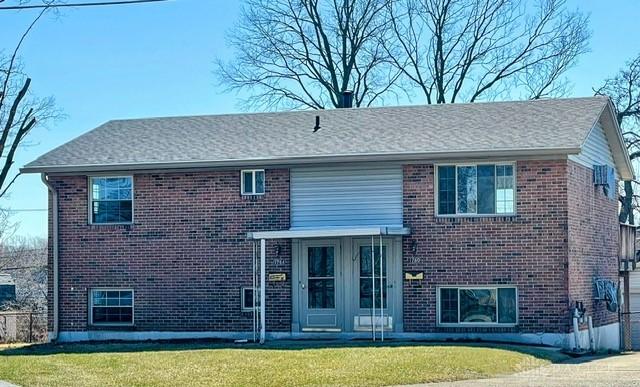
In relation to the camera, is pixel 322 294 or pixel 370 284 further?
pixel 322 294

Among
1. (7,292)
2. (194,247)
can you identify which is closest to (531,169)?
(194,247)

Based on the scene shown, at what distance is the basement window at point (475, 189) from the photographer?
23.4 m

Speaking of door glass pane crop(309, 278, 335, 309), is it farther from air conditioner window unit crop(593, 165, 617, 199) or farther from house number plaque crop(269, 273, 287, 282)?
air conditioner window unit crop(593, 165, 617, 199)

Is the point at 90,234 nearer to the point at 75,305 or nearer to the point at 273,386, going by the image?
the point at 75,305

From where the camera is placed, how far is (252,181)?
25.0m

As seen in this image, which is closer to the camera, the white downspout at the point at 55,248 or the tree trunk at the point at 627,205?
the white downspout at the point at 55,248

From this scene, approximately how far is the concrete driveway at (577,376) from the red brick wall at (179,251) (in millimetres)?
7529

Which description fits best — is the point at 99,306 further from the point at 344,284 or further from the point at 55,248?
the point at 344,284

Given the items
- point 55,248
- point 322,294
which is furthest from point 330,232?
point 55,248

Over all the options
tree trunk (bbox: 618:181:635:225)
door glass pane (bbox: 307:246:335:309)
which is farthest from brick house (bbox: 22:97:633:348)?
tree trunk (bbox: 618:181:635:225)

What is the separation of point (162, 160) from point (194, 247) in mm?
2164

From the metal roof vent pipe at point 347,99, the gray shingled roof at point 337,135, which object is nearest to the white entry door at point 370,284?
the gray shingled roof at point 337,135

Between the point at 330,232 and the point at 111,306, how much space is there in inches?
243

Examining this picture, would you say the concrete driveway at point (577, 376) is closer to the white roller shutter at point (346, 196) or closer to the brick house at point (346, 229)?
the brick house at point (346, 229)
